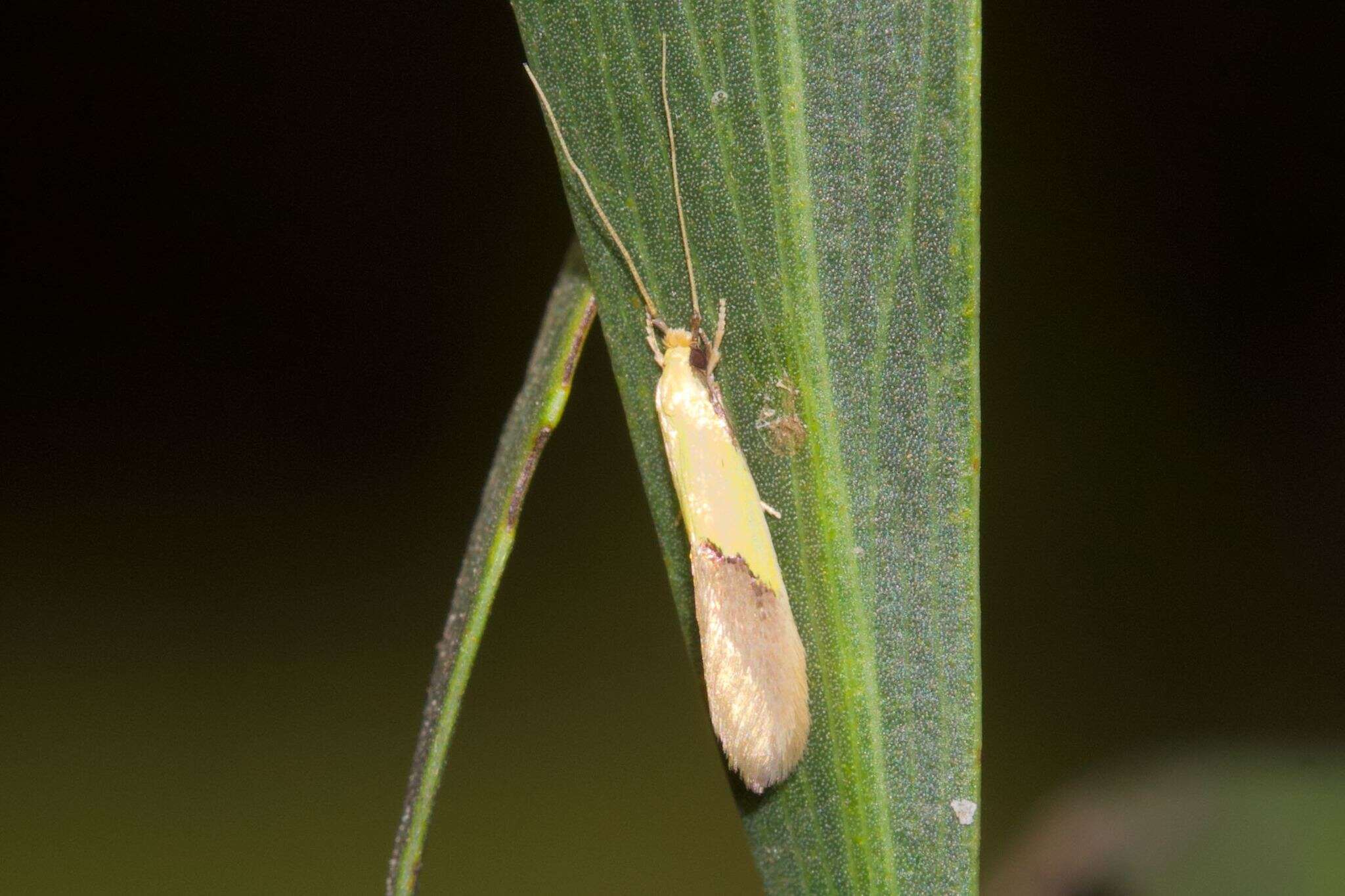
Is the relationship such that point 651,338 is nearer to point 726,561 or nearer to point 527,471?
point 527,471

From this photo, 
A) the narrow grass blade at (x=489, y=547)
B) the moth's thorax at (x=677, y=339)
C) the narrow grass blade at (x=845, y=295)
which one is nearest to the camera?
the narrow grass blade at (x=845, y=295)

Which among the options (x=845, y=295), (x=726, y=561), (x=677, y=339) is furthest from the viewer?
(x=726, y=561)

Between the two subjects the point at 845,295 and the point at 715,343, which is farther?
the point at 715,343

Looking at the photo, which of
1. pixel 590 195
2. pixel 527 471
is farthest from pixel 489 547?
pixel 590 195

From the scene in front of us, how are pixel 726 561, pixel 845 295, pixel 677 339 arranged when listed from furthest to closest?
pixel 726 561 < pixel 677 339 < pixel 845 295

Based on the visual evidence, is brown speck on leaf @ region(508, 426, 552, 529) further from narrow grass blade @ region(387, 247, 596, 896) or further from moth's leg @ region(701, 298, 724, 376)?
moth's leg @ region(701, 298, 724, 376)

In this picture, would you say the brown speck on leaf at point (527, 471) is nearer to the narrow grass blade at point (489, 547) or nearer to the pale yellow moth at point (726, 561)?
the narrow grass blade at point (489, 547)

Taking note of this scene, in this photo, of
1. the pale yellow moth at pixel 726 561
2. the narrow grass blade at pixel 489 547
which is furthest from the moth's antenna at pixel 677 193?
the narrow grass blade at pixel 489 547
